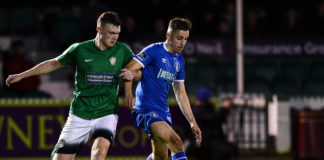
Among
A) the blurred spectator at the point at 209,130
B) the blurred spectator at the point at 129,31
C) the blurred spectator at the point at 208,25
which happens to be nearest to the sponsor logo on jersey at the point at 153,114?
the blurred spectator at the point at 209,130

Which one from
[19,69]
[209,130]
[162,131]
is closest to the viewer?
[162,131]

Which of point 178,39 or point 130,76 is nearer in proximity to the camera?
point 130,76

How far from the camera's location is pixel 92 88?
754 centimetres

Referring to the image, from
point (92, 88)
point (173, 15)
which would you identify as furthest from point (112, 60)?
point (173, 15)

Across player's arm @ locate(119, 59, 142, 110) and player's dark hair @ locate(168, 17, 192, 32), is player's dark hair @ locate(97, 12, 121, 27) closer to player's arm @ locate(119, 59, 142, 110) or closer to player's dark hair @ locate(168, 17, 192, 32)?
player's arm @ locate(119, 59, 142, 110)

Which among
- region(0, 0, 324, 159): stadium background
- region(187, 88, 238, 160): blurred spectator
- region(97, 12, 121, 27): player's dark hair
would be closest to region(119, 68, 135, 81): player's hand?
region(97, 12, 121, 27): player's dark hair

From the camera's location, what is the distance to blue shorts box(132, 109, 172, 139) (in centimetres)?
790

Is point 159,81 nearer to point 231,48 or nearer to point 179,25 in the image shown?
point 179,25

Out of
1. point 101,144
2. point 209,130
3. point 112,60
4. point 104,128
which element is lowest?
point 209,130

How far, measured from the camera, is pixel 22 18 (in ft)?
53.9

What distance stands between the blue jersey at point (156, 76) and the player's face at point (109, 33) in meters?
0.54

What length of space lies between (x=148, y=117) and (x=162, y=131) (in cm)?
26

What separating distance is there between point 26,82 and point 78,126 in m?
5.97

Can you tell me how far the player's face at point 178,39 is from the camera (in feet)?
25.6
